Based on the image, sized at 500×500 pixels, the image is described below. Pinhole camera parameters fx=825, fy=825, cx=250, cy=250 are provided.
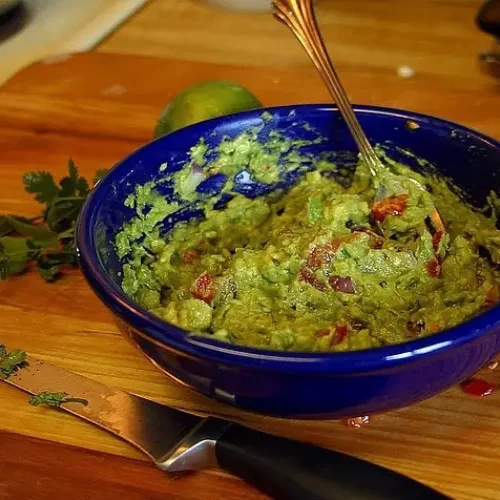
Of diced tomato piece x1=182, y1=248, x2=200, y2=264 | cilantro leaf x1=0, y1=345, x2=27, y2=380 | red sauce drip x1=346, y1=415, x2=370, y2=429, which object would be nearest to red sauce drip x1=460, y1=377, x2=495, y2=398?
red sauce drip x1=346, y1=415, x2=370, y2=429

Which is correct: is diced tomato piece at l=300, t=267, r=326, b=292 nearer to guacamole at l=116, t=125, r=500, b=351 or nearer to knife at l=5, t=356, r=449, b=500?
guacamole at l=116, t=125, r=500, b=351

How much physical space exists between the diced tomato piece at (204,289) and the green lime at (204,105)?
0.30 m

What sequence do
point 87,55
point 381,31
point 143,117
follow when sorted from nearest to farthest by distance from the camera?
point 143,117
point 87,55
point 381,31

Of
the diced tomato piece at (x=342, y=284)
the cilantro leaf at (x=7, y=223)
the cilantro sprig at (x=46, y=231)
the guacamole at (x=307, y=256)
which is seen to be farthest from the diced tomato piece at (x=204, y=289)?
the cilantro leaf at (x=7, y=223)

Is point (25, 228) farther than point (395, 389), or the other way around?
point (25, 228)

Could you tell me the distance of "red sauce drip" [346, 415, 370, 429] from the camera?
0.84m

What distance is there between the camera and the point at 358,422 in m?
0.84

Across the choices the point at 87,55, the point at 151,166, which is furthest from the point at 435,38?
the point at 151,166

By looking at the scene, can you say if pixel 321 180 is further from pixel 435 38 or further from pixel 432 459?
pixel 435 38

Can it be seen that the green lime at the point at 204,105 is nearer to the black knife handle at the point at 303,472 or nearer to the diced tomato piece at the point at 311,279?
the diced tomato piece at the point at 311,279

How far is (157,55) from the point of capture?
6.00ft

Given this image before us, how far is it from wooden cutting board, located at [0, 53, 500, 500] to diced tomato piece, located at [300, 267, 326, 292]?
0.16m

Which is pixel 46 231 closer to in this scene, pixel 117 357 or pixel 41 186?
pixel 41 186

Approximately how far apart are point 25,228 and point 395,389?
24.8 inches
